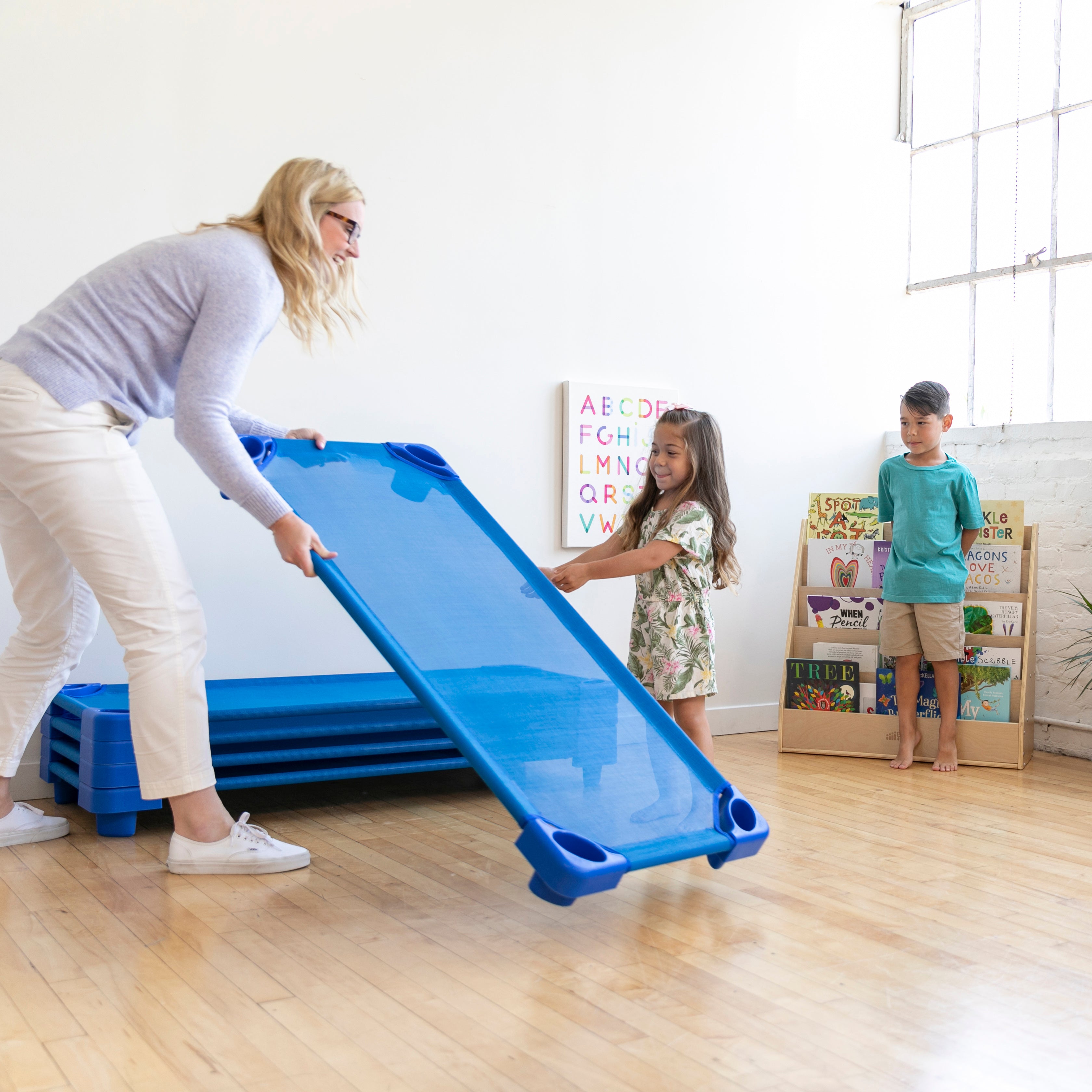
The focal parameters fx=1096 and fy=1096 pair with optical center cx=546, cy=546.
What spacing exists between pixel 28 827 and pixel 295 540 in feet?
2.95

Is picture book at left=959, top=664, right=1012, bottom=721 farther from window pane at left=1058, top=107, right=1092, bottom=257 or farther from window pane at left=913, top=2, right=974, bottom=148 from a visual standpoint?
window pane at left=913, top=2, right=974, bottom=148

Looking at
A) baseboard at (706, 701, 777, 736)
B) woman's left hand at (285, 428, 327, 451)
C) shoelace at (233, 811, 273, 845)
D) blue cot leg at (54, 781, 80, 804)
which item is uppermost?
woman's left hand at (285, 428, 327, 451)

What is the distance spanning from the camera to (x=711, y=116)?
3768 millimetres

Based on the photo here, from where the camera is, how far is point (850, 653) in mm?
3521

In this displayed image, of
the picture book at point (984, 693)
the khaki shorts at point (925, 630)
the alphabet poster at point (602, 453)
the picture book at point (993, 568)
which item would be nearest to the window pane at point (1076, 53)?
the picture book at point (993, 568)

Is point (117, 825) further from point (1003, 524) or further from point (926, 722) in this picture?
point (1003, 524)

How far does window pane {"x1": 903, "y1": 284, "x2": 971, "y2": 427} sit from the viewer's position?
13.6ft

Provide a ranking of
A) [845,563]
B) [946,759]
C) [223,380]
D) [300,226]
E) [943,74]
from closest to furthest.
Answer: [223,380]
[300,226]
[946,759]
[845,563]
[943,74]

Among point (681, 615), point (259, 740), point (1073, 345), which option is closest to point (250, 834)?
point (259, 740)

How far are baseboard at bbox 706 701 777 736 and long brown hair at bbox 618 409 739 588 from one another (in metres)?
1.25

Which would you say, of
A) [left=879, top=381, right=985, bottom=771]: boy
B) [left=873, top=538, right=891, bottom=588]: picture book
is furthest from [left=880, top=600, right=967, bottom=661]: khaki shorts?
[left=873, top=538, right=891, bottom=588]: picture book

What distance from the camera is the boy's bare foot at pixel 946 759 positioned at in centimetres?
321

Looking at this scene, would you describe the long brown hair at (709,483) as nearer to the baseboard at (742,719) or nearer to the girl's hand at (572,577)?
the girl's hand at (572,577)

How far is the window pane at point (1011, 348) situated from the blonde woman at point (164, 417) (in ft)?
9.12
